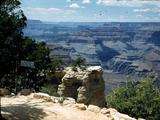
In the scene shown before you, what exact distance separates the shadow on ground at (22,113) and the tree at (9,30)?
16.5 feet

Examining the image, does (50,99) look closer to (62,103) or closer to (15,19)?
(62,103)

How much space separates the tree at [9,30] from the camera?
3406 centimetres

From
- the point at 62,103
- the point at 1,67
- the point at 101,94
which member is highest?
the point at 1,67

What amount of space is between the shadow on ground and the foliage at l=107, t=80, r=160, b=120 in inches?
1962

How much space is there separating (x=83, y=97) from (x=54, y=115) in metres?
56.0

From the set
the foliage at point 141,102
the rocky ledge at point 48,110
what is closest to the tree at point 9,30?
the rocky ledge at point 48,110

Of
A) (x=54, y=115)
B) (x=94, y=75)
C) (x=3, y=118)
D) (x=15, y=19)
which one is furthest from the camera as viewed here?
(x=94, y=75)

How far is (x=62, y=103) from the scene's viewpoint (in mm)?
38969

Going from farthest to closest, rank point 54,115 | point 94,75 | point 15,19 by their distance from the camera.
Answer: point 94,75
point 15,19
point 54,115

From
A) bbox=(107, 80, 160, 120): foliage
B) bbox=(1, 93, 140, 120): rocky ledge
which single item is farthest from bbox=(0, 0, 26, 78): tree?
bbox=(107, 80, 160, 120): foliage

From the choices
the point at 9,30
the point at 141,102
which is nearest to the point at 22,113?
the point at 9,30

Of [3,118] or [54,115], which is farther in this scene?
[54,115]

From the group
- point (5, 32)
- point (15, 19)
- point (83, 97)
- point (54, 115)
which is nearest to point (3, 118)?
point (54, 115)

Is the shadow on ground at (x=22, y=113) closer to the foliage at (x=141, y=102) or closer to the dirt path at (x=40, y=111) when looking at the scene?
the dirt path at (x=40, y=111)
